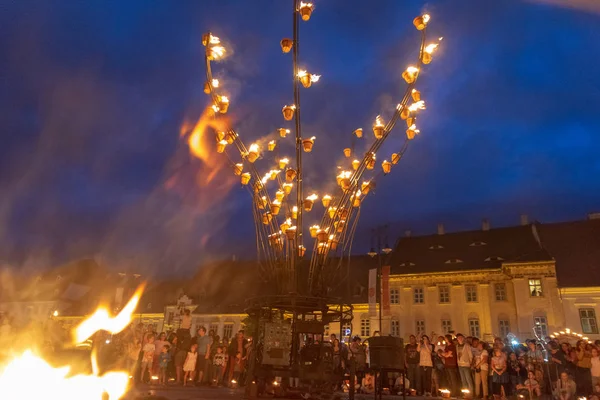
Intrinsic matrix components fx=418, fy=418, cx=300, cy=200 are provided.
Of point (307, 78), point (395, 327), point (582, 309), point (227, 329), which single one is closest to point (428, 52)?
point (307, 78)

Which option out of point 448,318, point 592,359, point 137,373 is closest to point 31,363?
point 137,373

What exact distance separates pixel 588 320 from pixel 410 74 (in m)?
29.4

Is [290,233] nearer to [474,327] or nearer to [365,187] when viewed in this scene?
[365,187]

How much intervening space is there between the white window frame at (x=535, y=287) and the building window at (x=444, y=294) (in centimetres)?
619

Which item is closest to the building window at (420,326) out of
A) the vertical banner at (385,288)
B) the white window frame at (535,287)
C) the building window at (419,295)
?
the building window at (419,295)

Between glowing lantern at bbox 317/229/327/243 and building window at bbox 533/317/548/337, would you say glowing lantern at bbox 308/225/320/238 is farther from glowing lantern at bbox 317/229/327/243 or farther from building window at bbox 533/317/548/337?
building window at bbox 533/317/548/337

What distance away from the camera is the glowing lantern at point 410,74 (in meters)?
7.82

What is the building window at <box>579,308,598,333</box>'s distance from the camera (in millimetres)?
28516

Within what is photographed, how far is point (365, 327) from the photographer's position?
3750 centimetres

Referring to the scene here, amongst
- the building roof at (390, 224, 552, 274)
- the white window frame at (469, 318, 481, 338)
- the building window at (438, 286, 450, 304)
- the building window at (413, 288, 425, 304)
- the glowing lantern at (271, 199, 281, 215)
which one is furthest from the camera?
the building window at (413, 288, 425, 304)

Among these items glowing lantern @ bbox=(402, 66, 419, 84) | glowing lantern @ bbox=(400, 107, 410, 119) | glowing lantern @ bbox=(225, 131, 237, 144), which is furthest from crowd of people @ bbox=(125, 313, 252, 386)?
glowing lantern @ bbox=(402, 66, 419, 84)

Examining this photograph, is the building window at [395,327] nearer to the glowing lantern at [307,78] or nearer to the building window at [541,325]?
the building window at [541,325]

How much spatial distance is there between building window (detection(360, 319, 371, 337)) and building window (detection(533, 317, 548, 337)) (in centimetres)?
1302

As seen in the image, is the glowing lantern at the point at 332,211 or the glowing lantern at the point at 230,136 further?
the glowing lantern at the point at 332,211
